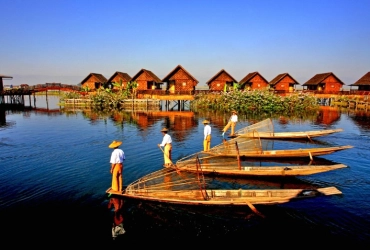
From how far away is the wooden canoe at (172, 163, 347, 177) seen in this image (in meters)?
11.6

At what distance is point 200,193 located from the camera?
9.70 m

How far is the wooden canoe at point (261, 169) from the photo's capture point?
38.0 ft

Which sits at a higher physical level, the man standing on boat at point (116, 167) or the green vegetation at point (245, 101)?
the green vegetation at point (245, 101)

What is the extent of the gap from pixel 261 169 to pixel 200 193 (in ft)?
13.4

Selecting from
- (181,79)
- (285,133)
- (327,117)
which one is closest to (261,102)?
(327,117)

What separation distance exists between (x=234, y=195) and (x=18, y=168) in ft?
39.6

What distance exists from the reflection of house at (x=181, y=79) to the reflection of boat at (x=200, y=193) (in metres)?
38.7

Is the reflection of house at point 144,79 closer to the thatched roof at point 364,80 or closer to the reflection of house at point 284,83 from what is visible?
the reflection of house at point 284,83

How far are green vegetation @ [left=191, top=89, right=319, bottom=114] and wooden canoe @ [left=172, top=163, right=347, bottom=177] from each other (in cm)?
3021

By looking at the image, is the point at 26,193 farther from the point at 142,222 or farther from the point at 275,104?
the point at 275,104

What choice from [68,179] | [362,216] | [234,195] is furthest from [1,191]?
[362,216]

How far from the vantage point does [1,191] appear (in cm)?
1115

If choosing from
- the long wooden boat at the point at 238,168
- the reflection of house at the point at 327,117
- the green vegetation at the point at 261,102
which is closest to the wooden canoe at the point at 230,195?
the long wooden boat at the point at 238,168

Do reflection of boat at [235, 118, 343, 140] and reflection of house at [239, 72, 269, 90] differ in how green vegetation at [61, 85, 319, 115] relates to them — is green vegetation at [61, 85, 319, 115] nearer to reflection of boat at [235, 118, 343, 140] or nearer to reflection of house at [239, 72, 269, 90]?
reflection of house at [239, 72, 269, 90]
